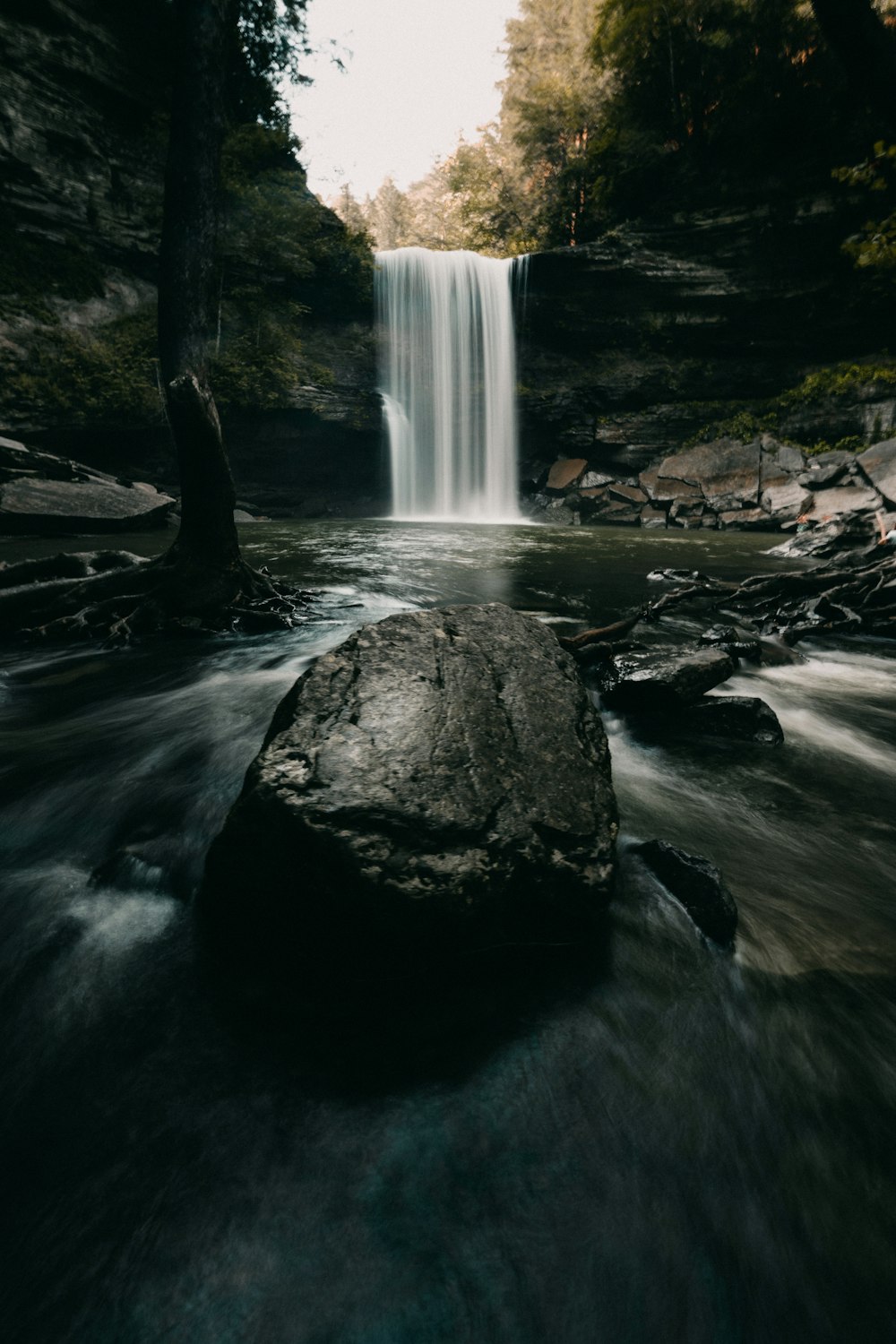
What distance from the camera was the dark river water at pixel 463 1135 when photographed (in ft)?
3.72

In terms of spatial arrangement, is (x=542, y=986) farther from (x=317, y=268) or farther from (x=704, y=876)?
(x=317, y=268)

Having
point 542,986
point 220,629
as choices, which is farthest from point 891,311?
point 542,986

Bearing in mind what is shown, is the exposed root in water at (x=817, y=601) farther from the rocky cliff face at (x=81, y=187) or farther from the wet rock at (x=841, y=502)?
the rocky cliff face at (x=81, y=187)

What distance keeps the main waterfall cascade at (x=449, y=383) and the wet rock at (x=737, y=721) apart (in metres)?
20.1

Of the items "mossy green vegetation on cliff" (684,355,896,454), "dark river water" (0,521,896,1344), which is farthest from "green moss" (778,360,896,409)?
"dark river water" (0,521,896,1344)

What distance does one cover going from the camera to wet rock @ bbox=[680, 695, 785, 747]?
3.63 meters

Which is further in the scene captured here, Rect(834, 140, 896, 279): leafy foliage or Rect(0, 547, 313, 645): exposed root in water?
Rect(834, 140, 896, 279): leafy foliage

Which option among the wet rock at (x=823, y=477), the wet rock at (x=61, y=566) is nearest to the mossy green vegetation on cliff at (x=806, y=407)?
the wet rock at (x=823, y=477)

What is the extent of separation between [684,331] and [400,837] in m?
25.6

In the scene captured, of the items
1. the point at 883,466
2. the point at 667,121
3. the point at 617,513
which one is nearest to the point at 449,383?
the point at 617,513

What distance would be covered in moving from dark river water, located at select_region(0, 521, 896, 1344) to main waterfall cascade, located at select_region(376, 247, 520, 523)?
2188 centimetres

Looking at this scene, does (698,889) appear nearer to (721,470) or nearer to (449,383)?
(721,470)

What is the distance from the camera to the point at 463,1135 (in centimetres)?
139

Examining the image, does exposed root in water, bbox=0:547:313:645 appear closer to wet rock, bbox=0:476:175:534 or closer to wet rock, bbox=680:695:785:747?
wet rock, bbox=680:695:785:747
